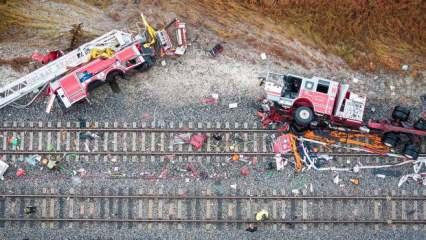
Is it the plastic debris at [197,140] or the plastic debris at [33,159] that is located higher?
the plastic debris at [197,140]

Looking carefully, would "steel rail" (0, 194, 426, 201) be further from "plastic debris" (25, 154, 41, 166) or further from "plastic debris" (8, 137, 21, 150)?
"plastic debris" (8, 137, 21, 150)

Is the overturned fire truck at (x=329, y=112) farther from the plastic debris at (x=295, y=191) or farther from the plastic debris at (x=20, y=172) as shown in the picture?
the plastic debris at (x=20, y=172)

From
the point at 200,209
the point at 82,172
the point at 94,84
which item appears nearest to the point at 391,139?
the point at 200,209

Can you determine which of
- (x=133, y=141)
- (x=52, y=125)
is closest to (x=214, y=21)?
(x=133, y=141)

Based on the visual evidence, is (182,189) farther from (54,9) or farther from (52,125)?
(54,9)

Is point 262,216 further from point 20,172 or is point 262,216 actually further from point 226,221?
point 20,172

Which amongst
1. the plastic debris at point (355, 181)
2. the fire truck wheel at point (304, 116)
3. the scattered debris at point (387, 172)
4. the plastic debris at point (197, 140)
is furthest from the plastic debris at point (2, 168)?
the scattered debris at point (387, 172)
